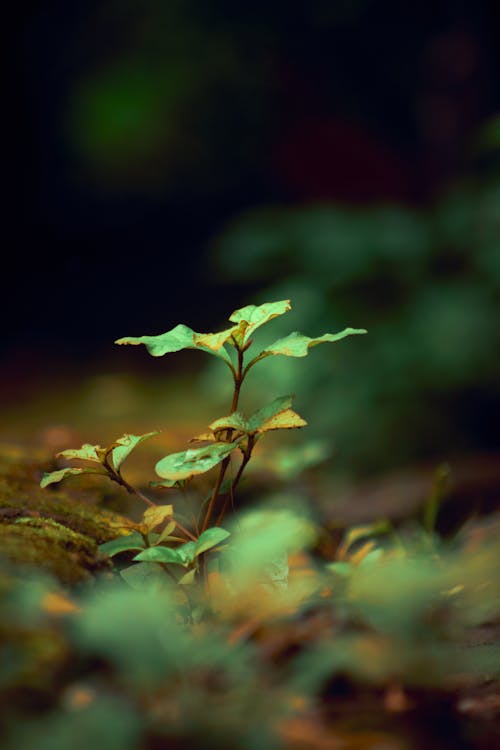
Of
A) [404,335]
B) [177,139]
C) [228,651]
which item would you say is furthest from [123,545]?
[177,139]

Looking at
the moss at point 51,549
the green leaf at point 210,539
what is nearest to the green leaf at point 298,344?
the green leaf at point 210,539

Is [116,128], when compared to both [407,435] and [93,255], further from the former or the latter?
[407,435]

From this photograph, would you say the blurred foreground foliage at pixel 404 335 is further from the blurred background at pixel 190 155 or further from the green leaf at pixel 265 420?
the green leaf at pixel 265 420

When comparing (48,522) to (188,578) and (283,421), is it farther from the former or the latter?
(283,421)

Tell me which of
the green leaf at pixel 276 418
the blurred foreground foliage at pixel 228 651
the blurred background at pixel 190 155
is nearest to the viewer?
the blurred foreground foliage at pixel 228 651

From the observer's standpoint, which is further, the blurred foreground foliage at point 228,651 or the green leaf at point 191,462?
the green leaf at point 191,462

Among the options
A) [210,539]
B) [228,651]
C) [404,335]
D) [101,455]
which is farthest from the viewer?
[404,335]

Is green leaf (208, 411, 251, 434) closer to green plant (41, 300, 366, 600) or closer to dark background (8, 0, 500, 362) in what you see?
green plant (41, 300, 366, 600)
